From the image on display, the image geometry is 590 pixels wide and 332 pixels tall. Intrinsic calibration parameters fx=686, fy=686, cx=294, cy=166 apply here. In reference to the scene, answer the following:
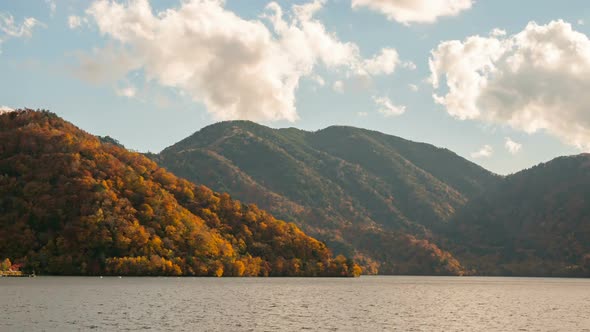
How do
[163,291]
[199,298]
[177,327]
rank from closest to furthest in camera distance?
[177,327] < [199,298] < [163,291]

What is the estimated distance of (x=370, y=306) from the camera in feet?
424

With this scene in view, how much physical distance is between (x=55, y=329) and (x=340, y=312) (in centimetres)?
4987

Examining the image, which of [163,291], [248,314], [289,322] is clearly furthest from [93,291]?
[289,322]

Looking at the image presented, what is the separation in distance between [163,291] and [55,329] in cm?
7906

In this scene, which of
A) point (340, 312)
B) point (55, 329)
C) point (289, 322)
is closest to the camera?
point (55, 329)

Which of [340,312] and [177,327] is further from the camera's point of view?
[340,312]

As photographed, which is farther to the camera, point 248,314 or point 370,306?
point 370,306

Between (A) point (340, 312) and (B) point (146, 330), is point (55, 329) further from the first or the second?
(A) point (340, 312)

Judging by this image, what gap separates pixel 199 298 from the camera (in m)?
139

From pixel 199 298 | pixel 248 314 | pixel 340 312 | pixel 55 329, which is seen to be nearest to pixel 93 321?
pixel 55 329

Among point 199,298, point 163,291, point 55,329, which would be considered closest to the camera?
point 55,329

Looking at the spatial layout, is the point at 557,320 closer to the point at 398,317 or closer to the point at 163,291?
the point at 398,317

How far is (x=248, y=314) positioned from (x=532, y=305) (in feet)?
224

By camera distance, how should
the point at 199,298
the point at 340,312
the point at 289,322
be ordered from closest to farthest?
the point at 289,322 < the point at 340,312 < the point at 199,298
